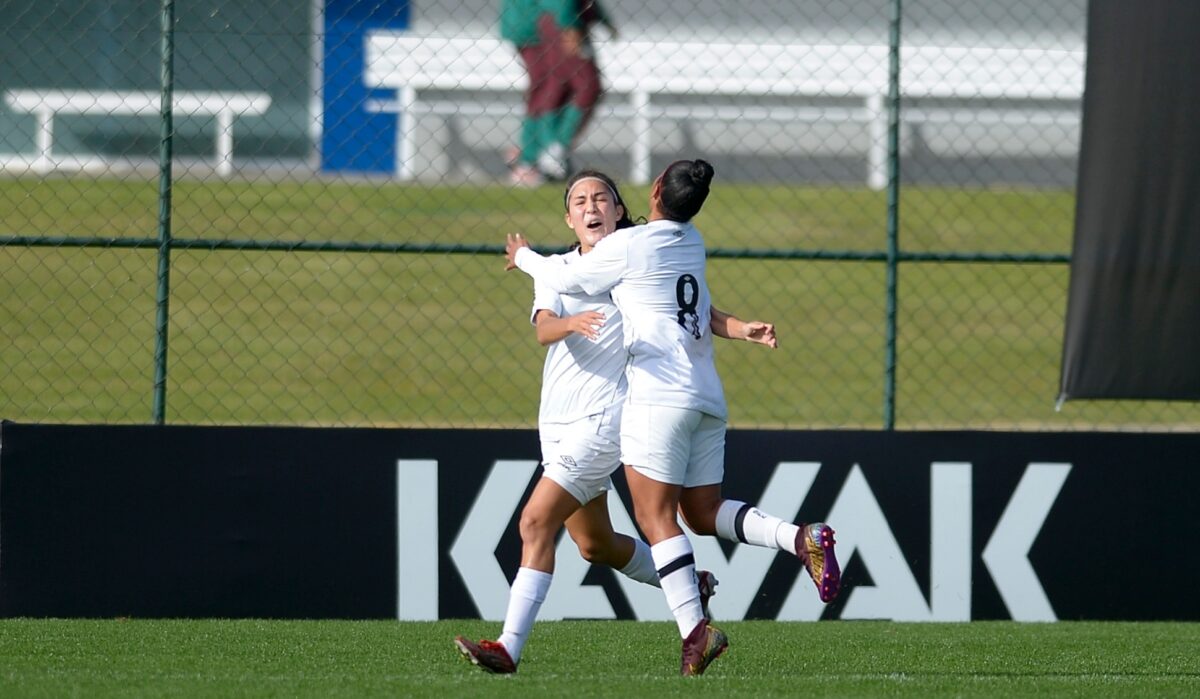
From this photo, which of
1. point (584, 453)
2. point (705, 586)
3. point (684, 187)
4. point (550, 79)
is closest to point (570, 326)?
point (584, 453)

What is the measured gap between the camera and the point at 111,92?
14539mm

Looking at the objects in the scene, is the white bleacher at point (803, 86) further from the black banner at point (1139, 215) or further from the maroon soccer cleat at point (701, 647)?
the maroon soccer cleat at point (701, 647)

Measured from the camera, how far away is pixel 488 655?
221 inches

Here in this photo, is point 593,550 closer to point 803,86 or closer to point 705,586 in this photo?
point 705,586

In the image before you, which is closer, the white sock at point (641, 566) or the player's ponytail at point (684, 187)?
the player's ponytail at point (684, 187)

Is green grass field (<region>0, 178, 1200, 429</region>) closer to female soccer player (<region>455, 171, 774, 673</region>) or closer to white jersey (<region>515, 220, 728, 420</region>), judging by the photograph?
female soccer player (<region>455, 171, 774, 673</region>)

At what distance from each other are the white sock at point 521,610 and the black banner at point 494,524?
210cm

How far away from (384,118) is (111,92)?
2.49m

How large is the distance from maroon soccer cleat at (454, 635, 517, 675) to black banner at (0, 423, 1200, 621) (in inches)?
85.6

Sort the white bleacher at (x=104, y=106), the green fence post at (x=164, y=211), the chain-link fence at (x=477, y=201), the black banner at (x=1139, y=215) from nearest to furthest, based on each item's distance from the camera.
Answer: the green fence post at (x=164, y=211), the black banner at (x=1139, y=215), the chain-link fence at (x=477, y=201), the white bleacher at (x=104, y=106)

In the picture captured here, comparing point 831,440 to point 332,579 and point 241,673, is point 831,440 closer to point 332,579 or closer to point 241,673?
point 332,579

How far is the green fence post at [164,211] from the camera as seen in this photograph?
7.82 meters

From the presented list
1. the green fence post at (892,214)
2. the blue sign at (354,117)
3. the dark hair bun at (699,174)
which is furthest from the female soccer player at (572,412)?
the blue sign at (354,117)

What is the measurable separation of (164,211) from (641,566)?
316 centimetres
